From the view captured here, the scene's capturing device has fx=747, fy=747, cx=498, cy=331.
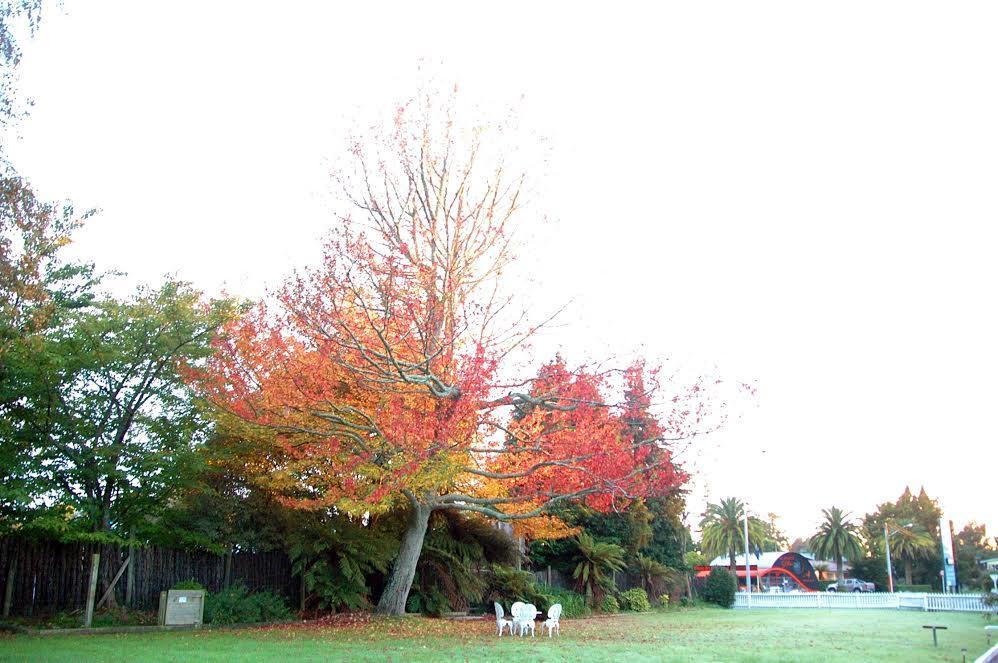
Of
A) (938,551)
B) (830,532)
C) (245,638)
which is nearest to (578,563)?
(245,638)

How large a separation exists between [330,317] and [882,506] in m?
69.7

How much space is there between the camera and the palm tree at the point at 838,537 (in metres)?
56.1

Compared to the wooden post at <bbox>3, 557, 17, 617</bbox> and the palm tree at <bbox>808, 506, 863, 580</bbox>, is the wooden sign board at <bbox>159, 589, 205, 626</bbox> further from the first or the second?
the palm tree at <bbox>808, 506, 863, 580</bbox>

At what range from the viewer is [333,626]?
55.3 ft

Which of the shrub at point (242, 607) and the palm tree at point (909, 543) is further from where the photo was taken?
the palm tree at point (909, 543)

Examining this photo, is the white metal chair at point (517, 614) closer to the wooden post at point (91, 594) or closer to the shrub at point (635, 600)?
the wooden post at point (91, 594)

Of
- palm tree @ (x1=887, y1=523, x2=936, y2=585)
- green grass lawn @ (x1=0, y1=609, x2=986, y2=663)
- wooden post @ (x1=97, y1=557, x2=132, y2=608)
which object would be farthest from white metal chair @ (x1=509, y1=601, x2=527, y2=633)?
palm tree @ (x1=887, y1=523, x2=936, y2=585)

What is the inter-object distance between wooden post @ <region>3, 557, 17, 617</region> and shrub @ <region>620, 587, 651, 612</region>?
2295cm

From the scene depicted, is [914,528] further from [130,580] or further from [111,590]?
[111,590]

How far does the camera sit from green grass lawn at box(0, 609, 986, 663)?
11023 millimetres

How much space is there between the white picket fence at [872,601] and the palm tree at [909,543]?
22.5 m

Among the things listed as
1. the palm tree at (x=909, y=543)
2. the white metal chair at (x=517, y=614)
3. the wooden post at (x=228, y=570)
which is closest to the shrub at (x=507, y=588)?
the white metal chair at (x=517, y=614)

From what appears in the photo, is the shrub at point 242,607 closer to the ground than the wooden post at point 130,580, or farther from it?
closer to the ground

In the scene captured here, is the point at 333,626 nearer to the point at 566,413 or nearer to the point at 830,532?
the point at 566,413
